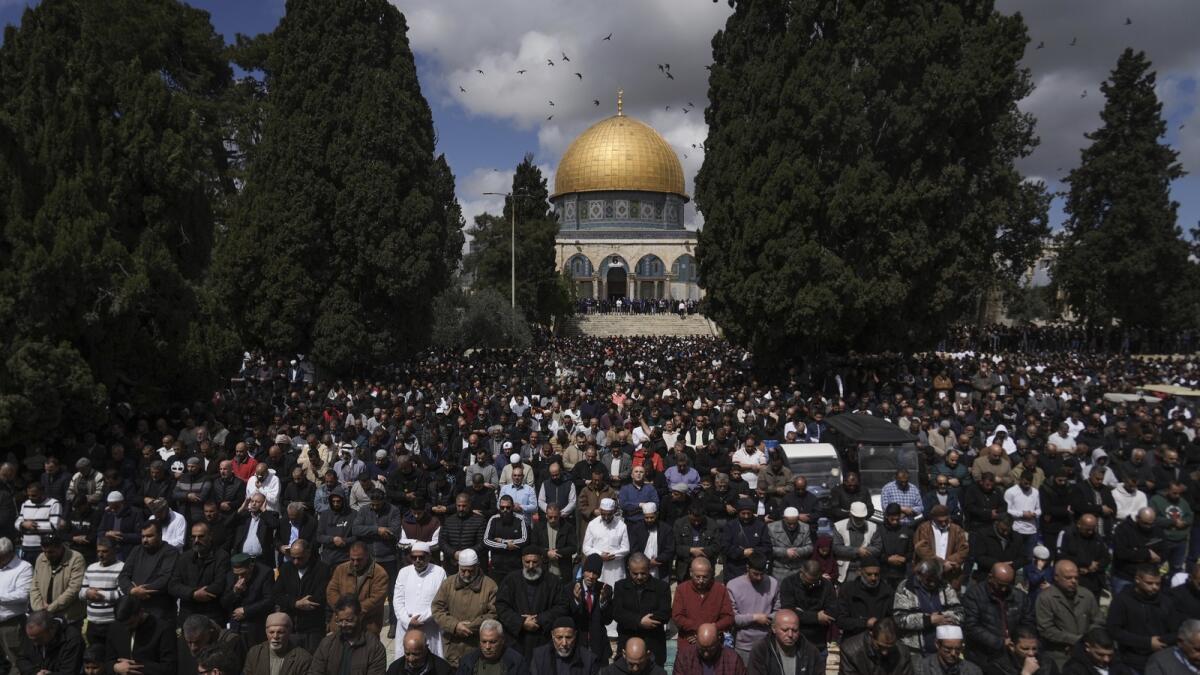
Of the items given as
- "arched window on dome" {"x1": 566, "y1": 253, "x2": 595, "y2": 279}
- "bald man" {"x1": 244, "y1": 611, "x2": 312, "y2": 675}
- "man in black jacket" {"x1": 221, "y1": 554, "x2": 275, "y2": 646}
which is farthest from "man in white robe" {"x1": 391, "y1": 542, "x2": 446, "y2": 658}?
"arched window on dome" {"x1": 566, "y1": 253, "x2": 595, "y2": 279}

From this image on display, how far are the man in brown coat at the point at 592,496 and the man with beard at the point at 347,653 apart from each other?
3028 millimetres

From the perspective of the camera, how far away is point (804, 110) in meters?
17.9

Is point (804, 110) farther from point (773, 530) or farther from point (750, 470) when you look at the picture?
point (773, 530)

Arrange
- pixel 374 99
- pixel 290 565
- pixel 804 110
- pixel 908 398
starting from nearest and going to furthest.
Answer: pixel 290 565 → pixel 908 398 → pixel 804 110 → pixel 374 99

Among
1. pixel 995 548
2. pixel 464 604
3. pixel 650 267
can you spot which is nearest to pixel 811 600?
pixel 995 548

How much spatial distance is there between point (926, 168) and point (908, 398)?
6.13 meters

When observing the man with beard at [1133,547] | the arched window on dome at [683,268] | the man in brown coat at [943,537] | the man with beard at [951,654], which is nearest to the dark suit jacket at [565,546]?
the man in brown coat at [943,537]

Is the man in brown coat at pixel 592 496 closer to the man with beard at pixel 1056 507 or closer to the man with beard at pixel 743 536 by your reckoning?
the man with beard at pixel 743 536

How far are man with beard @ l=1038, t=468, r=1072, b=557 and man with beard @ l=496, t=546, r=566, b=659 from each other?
5306 millimetres

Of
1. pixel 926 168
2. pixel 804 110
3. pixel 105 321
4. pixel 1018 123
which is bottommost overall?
pixel 105 321

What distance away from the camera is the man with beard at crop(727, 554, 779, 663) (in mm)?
5348

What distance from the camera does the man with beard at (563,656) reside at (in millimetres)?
4523

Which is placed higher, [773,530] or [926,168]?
[926,168]

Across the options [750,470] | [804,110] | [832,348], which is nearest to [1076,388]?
[832,348]
